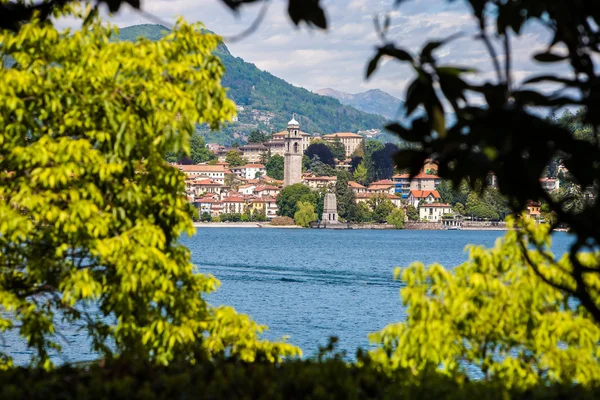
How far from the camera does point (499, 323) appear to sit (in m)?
5.64

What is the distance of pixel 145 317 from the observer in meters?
5.79

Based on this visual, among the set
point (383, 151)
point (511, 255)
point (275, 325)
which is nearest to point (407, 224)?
point (383, 151)

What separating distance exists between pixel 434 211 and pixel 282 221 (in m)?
26.1

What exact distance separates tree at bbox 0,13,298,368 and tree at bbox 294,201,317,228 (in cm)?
12777

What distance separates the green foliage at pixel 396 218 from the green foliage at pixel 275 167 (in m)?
40.9

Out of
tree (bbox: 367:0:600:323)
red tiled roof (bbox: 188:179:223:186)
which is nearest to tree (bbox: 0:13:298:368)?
tree (bbox: 367:0:600:323)

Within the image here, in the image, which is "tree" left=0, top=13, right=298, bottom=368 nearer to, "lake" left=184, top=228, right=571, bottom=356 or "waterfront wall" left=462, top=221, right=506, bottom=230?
"lake" left=184, top=228, right=571, bottom=356

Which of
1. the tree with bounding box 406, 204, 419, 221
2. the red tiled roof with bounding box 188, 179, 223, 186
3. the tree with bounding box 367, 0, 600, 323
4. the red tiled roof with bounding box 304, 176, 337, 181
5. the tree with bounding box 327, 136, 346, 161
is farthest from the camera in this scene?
the tree with bounding box 327, 136, 346, 161

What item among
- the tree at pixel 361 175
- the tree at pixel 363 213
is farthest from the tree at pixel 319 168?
the tree at pixel 363 213

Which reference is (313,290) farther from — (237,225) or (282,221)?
(237,225)

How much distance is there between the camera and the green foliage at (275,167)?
175500 mm

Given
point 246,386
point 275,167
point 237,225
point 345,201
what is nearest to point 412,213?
point 345,201

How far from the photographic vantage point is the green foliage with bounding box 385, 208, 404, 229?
13825 cm

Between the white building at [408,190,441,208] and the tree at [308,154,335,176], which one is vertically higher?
the tree at [308,154,335,176]
